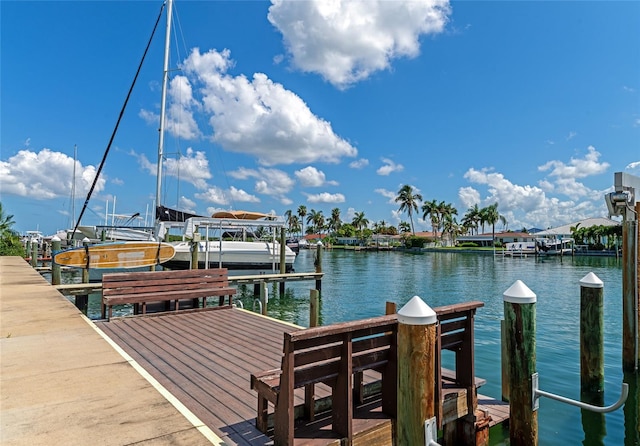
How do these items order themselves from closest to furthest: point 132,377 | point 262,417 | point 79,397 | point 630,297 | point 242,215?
point 262,417 < point 79,397 < point 132,377 < point 630,297 < point 242,215

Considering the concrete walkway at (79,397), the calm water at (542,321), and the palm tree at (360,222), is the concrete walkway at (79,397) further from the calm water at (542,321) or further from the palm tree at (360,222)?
the palm tree at (360,222)

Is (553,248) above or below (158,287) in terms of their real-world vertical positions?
below

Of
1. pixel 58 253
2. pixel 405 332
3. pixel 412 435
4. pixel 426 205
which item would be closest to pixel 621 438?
pixel 412 435

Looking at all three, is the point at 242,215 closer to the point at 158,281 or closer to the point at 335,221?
the point at 158,281

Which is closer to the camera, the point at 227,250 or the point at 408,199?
the point at 227,250

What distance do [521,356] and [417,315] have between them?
1823 mm

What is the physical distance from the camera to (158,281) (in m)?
8.28

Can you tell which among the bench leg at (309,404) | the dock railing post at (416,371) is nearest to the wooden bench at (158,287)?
the bench leg at (309,404)

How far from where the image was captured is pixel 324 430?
11.0 ft

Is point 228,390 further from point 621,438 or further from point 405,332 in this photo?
point 621,438

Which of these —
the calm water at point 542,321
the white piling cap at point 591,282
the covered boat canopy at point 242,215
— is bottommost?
the calm water at point 542,321

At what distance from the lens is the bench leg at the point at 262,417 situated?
3.40 metres

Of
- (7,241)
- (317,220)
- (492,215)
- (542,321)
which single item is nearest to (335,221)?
(317,220)

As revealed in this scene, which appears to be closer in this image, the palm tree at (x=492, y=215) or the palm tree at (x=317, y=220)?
the palm tree at (x=492, y=215)
